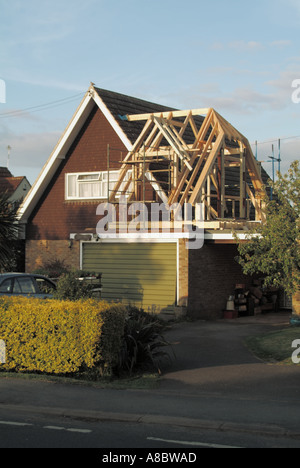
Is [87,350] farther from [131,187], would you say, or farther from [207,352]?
[131,187]

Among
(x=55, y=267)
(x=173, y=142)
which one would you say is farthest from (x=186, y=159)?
(x=55, y=267)

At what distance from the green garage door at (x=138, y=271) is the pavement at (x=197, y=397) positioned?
20.9 ft

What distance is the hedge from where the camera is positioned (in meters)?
11.9

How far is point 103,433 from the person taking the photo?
27.9ft

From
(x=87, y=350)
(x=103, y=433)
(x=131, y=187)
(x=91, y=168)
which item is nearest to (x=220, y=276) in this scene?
(x=131, y=187)

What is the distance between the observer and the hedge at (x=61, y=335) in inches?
470

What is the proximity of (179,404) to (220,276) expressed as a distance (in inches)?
491

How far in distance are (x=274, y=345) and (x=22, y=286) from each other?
6.89 m

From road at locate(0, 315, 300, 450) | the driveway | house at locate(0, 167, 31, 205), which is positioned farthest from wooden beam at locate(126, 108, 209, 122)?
house at locate(0, 167, 31, 205)

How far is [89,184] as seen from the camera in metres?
25.0

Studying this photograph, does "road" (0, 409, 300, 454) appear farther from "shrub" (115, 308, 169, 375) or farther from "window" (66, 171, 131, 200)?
"window" (66, 171, 131, 200)

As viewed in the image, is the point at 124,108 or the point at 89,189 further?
the point at 89,189

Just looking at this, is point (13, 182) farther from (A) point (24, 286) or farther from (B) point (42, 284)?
(A) point (24, 286)

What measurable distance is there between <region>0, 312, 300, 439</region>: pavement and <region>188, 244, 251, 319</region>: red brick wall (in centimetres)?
600
